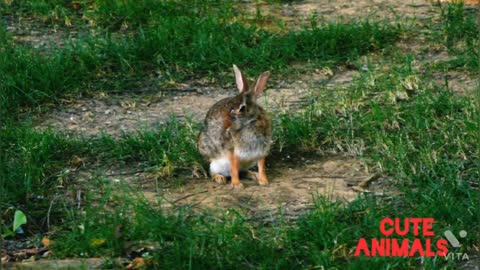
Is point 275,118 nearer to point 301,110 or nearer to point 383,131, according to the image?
point 301,110

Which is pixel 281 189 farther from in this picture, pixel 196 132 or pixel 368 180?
pixel 196 132

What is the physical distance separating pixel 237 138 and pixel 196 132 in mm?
571

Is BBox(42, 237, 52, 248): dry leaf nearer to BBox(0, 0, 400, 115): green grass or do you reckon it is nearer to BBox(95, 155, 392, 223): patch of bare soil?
BBox(95, 155, 392, 223): patch of bare soil

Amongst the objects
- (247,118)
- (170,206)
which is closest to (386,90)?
(247,118)

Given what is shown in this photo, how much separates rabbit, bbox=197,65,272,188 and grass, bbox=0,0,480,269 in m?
0.19

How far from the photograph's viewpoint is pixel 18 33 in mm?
8938

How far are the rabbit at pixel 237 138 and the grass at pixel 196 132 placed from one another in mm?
187

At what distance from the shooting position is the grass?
5.39 meters

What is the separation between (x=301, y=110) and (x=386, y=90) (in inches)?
22.4

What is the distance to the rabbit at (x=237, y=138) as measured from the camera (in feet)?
21.1

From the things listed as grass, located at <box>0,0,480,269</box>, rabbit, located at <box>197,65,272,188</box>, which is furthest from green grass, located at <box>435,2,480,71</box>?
rabbit, located at <box>197,65,272,188</box>

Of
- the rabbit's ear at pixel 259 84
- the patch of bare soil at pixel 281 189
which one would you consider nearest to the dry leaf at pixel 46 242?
the patch of bare soil at pixel 281 189

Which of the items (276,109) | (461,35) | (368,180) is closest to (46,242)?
(368,180)

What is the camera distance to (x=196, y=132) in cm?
698
